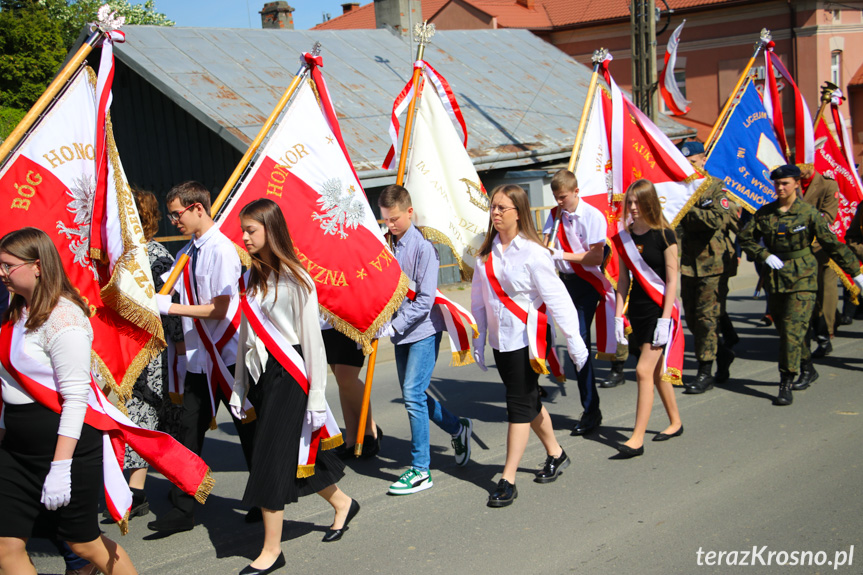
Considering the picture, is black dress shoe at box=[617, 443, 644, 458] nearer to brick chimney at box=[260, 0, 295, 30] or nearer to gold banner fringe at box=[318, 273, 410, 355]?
gold banner fringe at box=[318, 273, 410, 355]

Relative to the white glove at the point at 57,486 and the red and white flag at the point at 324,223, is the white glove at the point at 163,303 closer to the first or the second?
the red and white flag at the point at 324,223

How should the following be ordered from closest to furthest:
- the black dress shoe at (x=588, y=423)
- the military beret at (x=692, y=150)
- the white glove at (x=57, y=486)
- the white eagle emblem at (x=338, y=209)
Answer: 1. the white glove at (x=57, y=486)
2. the white eagle emblem at (x=338, y=209)
3. the black dress shoe at (x=588, y=423)
4. the military beret at (x=692, y=150)

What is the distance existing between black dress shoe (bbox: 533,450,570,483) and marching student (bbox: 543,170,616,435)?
919 mm

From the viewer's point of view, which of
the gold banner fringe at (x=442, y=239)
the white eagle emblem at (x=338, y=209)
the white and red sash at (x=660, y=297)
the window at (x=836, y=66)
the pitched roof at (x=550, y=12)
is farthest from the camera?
the pitched roof at (x=550, y=12)

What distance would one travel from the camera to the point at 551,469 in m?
5.17

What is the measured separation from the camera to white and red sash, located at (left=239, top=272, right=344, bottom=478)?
399cm

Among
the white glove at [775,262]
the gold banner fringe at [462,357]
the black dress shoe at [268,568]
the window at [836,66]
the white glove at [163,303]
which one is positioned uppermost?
the window at [836,66]

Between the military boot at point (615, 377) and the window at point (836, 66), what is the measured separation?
95.9ft

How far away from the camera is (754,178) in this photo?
8.59 metres

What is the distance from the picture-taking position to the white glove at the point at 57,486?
321cm

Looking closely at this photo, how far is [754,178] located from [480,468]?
4920 mm

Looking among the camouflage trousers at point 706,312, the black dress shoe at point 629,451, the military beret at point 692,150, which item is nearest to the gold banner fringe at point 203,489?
the black dress shoe at point 629,451

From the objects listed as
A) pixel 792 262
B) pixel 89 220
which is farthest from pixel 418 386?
pixel 792 262

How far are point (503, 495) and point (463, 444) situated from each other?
76 cm
